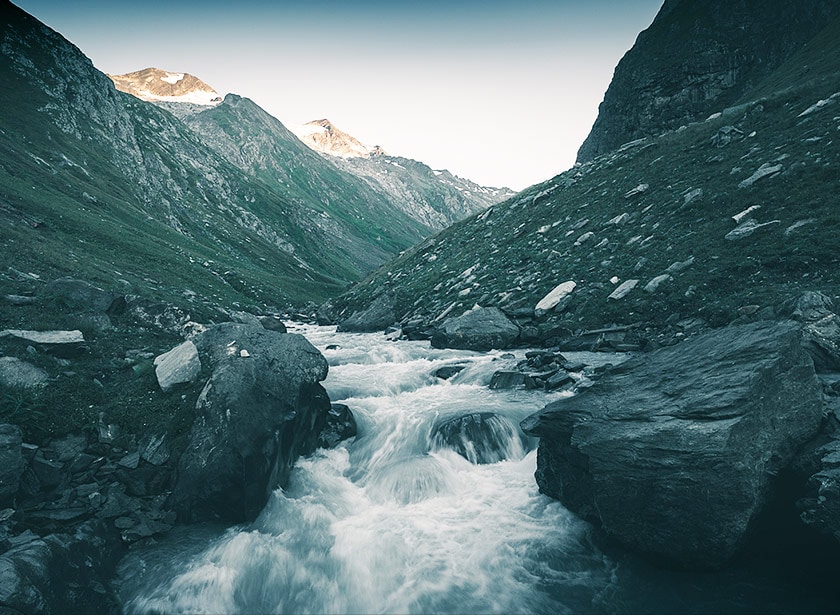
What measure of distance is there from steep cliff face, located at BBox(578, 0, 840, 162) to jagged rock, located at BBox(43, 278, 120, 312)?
6399cm

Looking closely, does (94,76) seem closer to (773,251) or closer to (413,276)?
(413,276)

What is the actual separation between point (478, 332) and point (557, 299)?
16.6 feet

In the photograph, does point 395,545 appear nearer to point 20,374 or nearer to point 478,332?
point 20,374

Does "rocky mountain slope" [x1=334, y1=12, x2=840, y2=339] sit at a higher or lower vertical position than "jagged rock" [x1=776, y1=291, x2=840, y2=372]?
higher

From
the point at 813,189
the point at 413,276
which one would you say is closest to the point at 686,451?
the point at 813,189

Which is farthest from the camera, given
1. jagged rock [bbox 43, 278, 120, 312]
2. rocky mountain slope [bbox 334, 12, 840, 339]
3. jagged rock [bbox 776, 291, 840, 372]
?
jagged rock [bbox 43, 278, 120, 312]

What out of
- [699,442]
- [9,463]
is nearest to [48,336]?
[9,463]

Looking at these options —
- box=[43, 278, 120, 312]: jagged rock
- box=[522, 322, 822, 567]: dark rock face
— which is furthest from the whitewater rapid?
box=[43, 278, 120, 312]: jagged rock

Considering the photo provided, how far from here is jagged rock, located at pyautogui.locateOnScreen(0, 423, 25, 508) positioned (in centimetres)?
916

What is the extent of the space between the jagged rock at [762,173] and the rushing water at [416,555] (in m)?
18.6

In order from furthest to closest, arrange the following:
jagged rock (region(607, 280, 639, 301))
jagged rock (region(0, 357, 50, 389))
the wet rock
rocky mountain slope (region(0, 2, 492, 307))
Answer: rocky mountain slope (region(0, 2, 492, 307)) < the wet rock < jagged rock (region(607, 280, 639, 301)) < jagged rock (region(0, 357, 50, 389))

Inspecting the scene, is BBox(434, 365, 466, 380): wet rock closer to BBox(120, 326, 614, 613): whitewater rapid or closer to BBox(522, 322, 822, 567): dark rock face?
BBox(120, 326, 614, 613): whitewater rapid

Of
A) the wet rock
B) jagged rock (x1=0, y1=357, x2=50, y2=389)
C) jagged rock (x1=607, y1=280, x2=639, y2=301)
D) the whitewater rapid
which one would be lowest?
the whitewater rapid

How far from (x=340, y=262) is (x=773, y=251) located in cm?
13891
